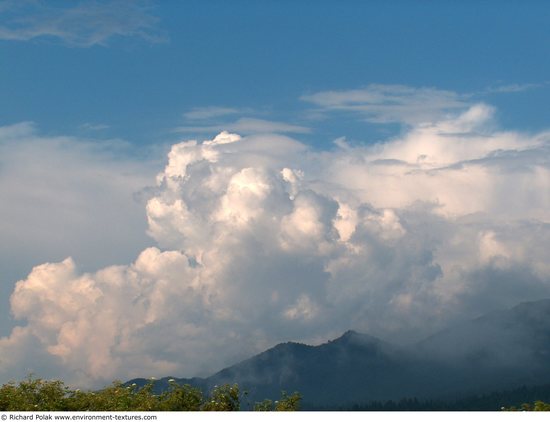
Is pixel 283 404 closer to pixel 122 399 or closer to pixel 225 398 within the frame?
pixel 225 398

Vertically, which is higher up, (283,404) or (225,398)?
(225,398)

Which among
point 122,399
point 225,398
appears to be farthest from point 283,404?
point 122,399

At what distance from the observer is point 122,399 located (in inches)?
2133

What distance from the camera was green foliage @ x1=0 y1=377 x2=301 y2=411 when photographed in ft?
179

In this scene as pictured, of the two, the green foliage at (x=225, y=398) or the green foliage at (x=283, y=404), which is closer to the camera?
the green foliage at (x=283, y=404)

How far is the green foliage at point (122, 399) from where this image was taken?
5469 cm

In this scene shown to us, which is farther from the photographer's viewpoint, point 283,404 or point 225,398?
point 225,398
